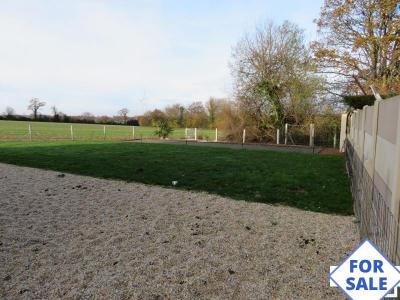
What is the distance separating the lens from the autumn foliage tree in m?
15.7

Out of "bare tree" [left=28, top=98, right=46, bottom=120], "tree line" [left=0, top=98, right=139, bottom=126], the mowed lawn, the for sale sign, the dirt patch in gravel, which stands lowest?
the dirt patch in gravel

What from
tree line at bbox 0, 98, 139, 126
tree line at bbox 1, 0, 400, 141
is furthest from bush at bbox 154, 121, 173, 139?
tree line at bbox 0, 98, 139, 126

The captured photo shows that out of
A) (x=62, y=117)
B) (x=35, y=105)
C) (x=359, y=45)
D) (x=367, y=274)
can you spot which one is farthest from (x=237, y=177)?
(x=35, y=105)

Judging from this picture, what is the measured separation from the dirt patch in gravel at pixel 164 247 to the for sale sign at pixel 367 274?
121cm

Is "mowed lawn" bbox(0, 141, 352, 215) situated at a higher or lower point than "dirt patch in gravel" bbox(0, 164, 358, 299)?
higher

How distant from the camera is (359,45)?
54.6 feet

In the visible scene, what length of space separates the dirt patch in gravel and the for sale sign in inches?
47.5

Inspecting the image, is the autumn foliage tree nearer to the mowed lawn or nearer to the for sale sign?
the mowed lawn

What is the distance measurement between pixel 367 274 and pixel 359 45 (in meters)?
19.0

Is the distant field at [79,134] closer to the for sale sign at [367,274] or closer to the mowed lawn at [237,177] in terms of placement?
the mowed lawn at [237,177]

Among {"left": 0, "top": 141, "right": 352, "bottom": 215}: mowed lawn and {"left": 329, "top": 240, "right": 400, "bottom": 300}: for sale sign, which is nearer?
{"left": 329, "top": 240, "right": 400, "bottom": 300}: for sale sign

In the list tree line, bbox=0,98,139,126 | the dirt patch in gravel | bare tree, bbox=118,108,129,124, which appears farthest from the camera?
bare tree, bbox=118,108,129,124

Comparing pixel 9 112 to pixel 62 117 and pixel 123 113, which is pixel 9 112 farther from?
pixel 123 113

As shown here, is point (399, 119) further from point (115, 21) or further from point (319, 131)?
point (319, 131)
